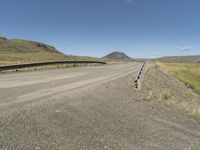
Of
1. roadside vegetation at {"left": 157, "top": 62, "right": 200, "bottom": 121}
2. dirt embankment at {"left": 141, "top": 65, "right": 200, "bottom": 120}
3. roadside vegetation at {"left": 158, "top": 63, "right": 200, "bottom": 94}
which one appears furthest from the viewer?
roadside vegetation at {"left": 158, "top": 63, "right": 200, "bottom": 94}

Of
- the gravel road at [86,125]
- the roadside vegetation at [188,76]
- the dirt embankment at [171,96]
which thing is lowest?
the roadside vegetation at [188,76]

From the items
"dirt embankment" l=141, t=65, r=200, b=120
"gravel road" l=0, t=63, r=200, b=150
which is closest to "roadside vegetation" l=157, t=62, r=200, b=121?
"dirt embankment" l=141, t=65, r=200, b=120

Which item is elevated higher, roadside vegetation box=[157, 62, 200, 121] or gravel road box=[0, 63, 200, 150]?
gravel road box=[0, 63, 200, 150]

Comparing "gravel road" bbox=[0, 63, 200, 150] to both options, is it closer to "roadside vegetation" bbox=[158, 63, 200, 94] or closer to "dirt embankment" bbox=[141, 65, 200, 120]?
"dirt embankment" bbox=[141, 65, 200, 120]

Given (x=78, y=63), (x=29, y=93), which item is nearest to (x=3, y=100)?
(x=29, y=93)

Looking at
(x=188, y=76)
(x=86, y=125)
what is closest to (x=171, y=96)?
(x=86, y=125)

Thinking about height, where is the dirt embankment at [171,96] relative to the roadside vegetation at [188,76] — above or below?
above

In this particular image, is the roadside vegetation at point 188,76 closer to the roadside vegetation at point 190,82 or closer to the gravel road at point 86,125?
the roadside vegetation at point 190,82

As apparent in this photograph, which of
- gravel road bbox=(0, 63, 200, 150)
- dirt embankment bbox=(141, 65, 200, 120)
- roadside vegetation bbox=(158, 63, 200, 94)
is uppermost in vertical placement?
gravel road bbox=(0, 63, 200, 150)

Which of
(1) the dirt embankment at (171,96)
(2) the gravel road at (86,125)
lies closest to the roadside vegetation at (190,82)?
(1) the dirt embankment at (171,96)

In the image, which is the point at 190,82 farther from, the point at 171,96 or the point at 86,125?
the point at 86,125

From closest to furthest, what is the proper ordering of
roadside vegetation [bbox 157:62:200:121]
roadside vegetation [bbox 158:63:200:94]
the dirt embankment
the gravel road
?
the gravel road
roadside vegetation [bbox 157:62:200:121]
the dirt embankment
roadside vegetation [bbox 158:63:200:94]

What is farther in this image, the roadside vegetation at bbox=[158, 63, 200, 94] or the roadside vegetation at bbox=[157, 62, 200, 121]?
the roadside vegetation at bbox=[158, 63, 200, 94]

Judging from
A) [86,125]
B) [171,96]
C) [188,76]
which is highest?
[86,125]
